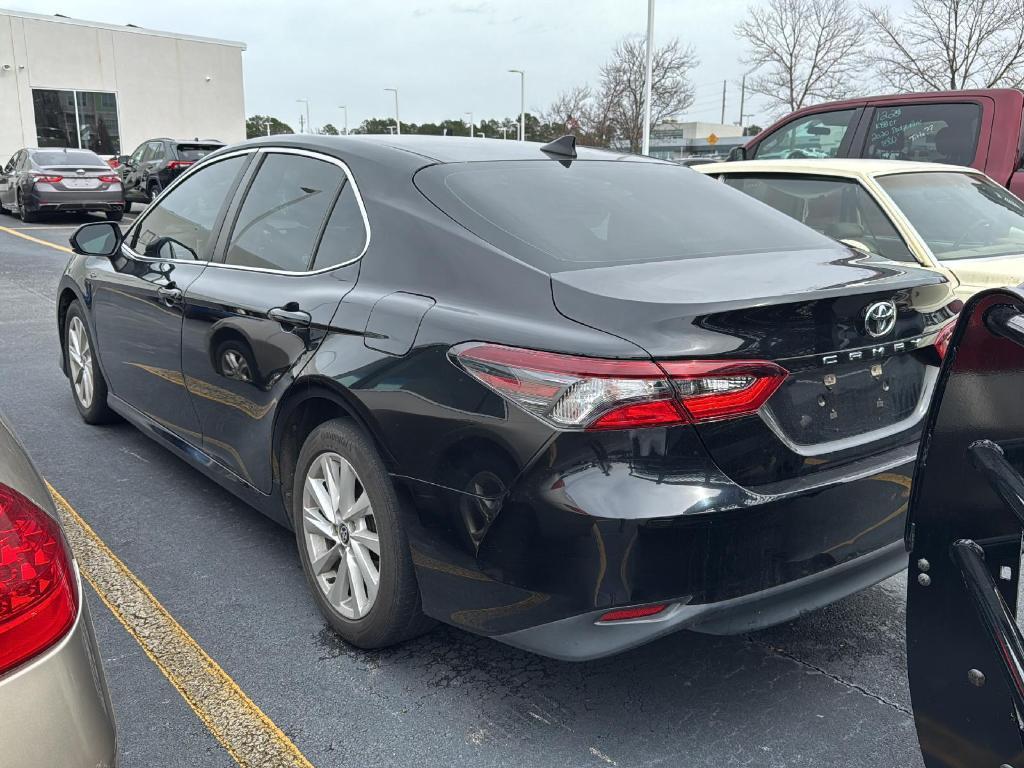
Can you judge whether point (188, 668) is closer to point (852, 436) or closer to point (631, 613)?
point (631, 613)

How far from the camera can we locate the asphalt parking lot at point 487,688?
2480 millimetres

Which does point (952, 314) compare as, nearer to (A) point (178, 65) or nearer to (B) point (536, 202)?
(B) point (536, 202)

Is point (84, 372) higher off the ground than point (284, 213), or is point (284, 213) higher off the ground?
point (284, 213)

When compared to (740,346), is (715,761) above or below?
A: below

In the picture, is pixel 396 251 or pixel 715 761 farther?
pixel 396 251

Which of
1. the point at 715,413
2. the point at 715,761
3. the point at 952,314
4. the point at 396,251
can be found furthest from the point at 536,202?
the point at 715,761

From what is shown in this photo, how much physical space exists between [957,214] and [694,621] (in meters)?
4.17

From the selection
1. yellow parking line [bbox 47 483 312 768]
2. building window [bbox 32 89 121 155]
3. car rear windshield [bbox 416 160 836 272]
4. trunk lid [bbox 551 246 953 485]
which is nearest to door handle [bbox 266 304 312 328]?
car rear windshield [bbox 416 160 836 272]

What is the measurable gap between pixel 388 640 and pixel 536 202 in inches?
57.2

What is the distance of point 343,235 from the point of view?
3.10 metres

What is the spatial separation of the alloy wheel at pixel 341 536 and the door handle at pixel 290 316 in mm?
445

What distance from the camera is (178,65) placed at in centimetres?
3888

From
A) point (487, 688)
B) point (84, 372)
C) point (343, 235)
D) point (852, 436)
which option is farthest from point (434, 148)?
point (84, 372)

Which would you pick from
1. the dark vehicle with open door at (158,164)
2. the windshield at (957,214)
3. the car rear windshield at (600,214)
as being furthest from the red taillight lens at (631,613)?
the dark vehicle with open door at (158,164)
